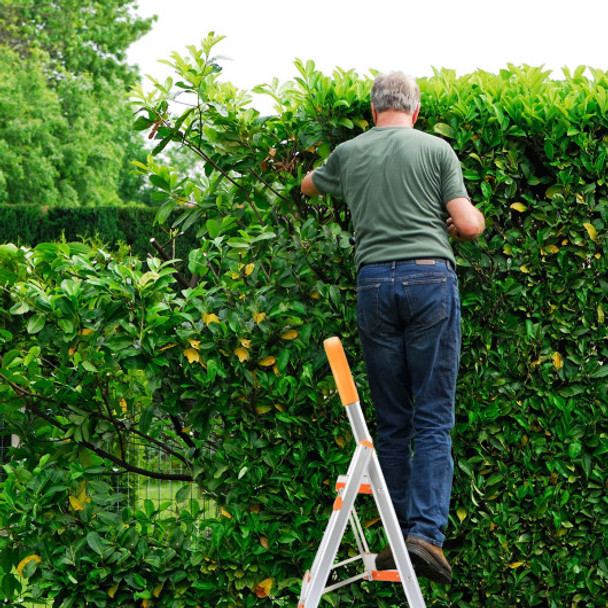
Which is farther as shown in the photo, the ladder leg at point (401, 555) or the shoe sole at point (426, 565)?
the shoe sole at point (426, 565)

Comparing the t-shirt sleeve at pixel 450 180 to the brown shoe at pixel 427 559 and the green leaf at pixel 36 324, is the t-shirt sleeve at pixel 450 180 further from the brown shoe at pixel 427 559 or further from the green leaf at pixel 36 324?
the green leaf at pixel 36 324

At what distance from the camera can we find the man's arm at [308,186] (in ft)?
13.1

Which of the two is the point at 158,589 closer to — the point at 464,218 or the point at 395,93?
the point at 464,218

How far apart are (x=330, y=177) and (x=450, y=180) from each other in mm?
583

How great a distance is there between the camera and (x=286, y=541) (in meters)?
4.01

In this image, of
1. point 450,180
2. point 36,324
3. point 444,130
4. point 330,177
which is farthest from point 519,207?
point 36,324

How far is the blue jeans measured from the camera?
3445 mm

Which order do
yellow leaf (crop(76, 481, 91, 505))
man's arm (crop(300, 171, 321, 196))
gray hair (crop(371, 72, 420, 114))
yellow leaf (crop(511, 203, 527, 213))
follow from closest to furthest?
gray hair (crop(371, 72, 420, 114)) < man's arm (crop(300, 171, 321, 196)) < yellow leaf (crop(511, 203, 527, 213)) < yellow leaf (crop(76, 481, 91, 505))

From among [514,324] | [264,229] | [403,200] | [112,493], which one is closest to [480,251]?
[514,324]

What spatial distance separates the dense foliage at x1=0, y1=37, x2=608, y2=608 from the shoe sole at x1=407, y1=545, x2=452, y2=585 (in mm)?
692

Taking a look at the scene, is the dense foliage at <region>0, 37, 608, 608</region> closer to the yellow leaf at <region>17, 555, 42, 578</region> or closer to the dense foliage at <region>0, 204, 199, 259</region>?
the yellow leaf at <region>17, 555, 42, 578</region>

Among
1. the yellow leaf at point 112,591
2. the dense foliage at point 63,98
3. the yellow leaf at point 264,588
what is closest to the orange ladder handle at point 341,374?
the yellow leaf at point 264,588

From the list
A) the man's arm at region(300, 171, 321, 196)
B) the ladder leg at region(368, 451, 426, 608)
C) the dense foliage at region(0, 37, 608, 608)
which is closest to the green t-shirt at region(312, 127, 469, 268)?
the man's arm at region(300, 171, 321, 196)

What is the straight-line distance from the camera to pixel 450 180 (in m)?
3.58
